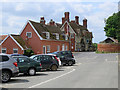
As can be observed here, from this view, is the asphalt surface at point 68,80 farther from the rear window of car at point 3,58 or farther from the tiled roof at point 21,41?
the tiled roof at point 21,41

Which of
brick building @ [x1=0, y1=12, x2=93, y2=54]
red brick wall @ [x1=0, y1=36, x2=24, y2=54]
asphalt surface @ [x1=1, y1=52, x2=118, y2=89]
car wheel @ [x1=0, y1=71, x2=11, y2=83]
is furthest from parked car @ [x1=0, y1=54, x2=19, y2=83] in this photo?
red brick wall @ [x1=0, y1=36, x2=24, y2=54]

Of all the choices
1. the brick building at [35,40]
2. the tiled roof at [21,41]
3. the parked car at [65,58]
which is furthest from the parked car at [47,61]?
the tiled roof at [21,41]

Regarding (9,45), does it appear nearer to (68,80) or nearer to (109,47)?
(109,47)

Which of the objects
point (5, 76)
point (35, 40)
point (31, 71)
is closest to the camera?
point (5, 76)

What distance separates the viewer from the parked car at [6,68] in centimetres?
1410

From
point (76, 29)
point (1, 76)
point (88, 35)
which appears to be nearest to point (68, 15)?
point (76, 29)

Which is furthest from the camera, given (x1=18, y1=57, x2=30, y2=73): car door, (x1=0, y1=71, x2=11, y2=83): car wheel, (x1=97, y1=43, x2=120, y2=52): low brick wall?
(x1=97, y1=43, x2=120, y2=52): low brick wall

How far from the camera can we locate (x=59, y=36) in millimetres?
56812

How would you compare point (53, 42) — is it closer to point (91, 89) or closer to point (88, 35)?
point (88, 35)

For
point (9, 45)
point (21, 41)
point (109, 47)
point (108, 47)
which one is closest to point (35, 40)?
point (21, 41)

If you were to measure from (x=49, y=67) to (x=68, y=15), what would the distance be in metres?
53.0

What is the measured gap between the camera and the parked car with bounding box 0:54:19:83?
46.3 feet

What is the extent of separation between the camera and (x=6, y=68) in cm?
1420

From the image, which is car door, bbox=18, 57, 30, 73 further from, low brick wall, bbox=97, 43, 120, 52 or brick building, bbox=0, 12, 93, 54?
low brick wall, bbox=97, 43, 120, 52
